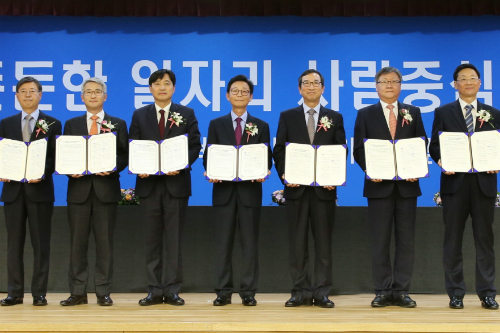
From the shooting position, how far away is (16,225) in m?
3.96

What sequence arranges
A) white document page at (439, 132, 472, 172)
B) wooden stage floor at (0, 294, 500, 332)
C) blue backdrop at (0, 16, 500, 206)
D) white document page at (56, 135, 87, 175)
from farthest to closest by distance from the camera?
blue backdrop at (0, 16, 500, 206) < white document page at (56, 135, 87, 175) < white document page at (439, 132, 472, 172) < wooden stage floor at (0, 294, 500, 332)

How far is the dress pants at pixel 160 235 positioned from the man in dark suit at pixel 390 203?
1.38m

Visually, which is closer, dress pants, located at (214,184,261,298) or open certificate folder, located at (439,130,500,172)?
open certificate folder, located at (439,130,500,172)

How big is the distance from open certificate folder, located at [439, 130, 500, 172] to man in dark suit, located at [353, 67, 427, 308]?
180 mm

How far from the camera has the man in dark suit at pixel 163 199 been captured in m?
3.88

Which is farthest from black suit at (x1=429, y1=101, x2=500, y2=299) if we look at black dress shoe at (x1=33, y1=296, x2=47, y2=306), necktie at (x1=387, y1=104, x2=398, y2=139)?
black dress shoe at (x1=33, y1=296, x2=47, y2=306)

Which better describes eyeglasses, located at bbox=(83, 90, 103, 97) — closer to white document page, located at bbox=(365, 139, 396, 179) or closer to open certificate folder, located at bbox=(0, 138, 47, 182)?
open certificate folder, located at bbox=(0, 138, 47, 182)

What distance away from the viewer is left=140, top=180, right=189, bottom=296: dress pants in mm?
3883

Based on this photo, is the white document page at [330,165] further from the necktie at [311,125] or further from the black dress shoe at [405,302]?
the black dress shoe at [405,302]

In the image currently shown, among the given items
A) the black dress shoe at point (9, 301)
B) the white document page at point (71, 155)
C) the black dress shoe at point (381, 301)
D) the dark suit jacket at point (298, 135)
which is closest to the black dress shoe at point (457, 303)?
the black dress shoe at point (381, 301)

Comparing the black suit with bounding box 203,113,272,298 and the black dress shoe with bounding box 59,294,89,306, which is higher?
the black suit with bounding box 203,113,272,298

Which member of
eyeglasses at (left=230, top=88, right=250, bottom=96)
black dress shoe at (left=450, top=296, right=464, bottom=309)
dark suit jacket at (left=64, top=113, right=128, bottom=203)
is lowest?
black dress shoe at (left=450, top=296, right=464, bottom=309)

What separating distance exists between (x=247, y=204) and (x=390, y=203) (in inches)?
39.7

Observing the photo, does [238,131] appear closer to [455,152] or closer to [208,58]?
[455,152]
